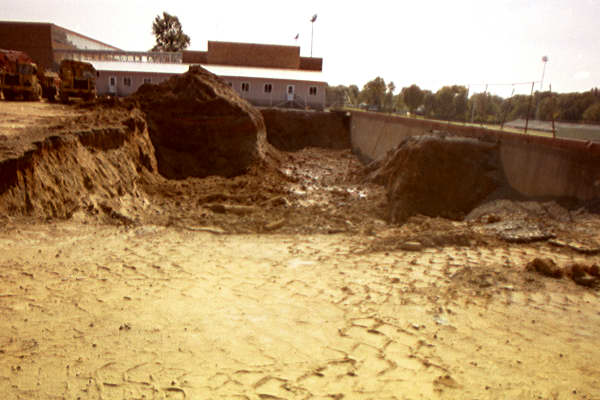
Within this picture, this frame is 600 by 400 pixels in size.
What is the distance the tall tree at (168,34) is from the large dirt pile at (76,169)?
46099mm

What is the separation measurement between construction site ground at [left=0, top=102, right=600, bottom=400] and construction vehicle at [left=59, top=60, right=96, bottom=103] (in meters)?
12.5

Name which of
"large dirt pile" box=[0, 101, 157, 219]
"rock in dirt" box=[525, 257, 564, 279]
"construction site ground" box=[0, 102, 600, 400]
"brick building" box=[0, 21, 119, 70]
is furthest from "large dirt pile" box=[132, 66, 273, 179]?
"brick building" box=[0, 21, 119, 70]

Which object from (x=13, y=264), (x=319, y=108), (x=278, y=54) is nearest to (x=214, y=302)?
(x=13, y=264)

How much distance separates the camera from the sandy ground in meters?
3.37

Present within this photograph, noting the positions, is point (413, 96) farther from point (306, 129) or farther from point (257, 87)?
point (306, 129)

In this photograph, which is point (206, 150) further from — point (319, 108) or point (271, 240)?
point (319, 108)

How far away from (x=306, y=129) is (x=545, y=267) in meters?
22.7

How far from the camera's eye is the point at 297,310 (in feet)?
Answer: 15.9

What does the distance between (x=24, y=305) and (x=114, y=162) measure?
22.9 ft

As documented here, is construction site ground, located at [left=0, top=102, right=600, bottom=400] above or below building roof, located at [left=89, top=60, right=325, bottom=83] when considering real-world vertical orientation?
below

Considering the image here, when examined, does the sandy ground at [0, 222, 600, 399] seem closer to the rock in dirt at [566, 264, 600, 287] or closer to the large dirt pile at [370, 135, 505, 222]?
the rock in dirt at [566, 264, 600, 287]

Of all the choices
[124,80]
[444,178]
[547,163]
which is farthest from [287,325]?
[124,80]

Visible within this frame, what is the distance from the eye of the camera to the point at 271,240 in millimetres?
8195

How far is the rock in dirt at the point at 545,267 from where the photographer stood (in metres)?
5.30
